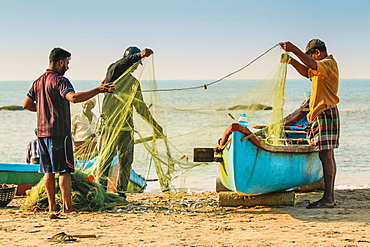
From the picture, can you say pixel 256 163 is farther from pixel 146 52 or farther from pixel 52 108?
pixel 52 108

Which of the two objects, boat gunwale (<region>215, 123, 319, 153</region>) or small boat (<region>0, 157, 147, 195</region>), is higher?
boat gunwale (<region>215, 123, 319, 153</region>)

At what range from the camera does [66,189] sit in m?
6.63

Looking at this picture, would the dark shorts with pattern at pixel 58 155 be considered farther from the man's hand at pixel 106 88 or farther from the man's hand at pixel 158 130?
the man's hand at pixel 158 130

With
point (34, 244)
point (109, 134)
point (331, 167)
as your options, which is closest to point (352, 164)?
point (331, 167)

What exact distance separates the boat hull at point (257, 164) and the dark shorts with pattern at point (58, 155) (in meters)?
1.72

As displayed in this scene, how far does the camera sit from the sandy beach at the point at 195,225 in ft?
17.3

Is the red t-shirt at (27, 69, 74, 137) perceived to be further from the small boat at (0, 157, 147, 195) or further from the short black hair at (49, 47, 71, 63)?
the small boat at (0, 157, 147, 195)

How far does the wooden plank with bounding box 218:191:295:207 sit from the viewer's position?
23.4ft

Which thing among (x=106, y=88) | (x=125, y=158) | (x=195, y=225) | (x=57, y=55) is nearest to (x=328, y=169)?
(x=195, y=225)

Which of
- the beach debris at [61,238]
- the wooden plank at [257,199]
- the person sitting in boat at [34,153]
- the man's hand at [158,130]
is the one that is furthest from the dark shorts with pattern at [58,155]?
the person sitting in boat at [34,153]

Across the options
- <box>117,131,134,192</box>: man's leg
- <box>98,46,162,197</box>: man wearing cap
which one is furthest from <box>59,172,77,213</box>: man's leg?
<box>117,131,134,192</box>: man's leg

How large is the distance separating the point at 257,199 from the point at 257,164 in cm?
69

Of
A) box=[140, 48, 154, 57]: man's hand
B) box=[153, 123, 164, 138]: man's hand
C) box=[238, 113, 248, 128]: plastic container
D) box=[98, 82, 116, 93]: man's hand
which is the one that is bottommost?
box=[153, 123, 164, 138]: man's hand

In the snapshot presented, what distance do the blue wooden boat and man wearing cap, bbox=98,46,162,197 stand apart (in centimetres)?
123
